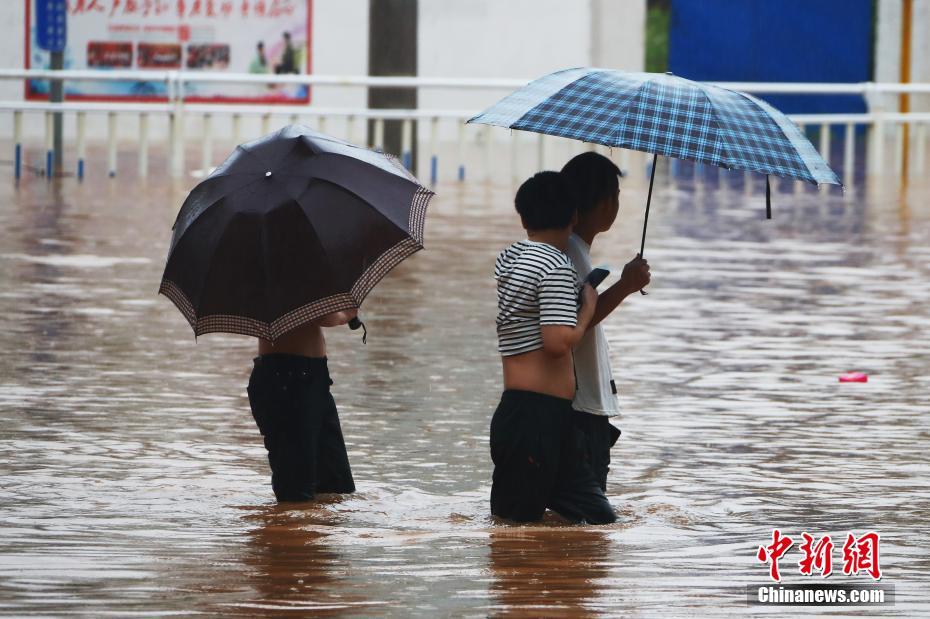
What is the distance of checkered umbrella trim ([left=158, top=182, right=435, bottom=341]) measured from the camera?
6277 mm

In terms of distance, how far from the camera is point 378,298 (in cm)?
1232

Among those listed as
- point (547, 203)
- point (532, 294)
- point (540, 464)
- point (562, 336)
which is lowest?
point (540, 464)

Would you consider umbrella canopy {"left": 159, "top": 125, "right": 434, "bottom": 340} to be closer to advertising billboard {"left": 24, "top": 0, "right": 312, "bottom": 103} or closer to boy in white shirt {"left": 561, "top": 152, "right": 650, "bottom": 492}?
boy in white shirt {"left": 561, "top": 152, "right": 650, "bottom": 492}

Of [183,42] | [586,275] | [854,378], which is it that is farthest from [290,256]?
[183,42]

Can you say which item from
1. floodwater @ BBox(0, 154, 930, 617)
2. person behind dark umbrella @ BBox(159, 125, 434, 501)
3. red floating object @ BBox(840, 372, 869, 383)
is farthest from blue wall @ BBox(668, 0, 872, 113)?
person behind dark umbrella @ BBox(159, 125, 434, 501)

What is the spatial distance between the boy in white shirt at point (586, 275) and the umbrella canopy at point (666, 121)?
13 centimetres

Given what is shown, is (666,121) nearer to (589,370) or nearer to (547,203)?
(547,203)

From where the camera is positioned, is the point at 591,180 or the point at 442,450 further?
the point at 442,450

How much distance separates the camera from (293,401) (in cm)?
650

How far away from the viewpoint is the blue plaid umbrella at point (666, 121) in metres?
6.05

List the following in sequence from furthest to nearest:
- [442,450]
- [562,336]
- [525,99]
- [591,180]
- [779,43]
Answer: [779,43] → [442,450] → [525,99] → [591,180] → [562,336]

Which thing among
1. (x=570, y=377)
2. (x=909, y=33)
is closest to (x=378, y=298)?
(x=570, y=377)

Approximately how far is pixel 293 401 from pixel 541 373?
2.95ft

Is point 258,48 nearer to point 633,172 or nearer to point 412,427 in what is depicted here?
point 633,172
